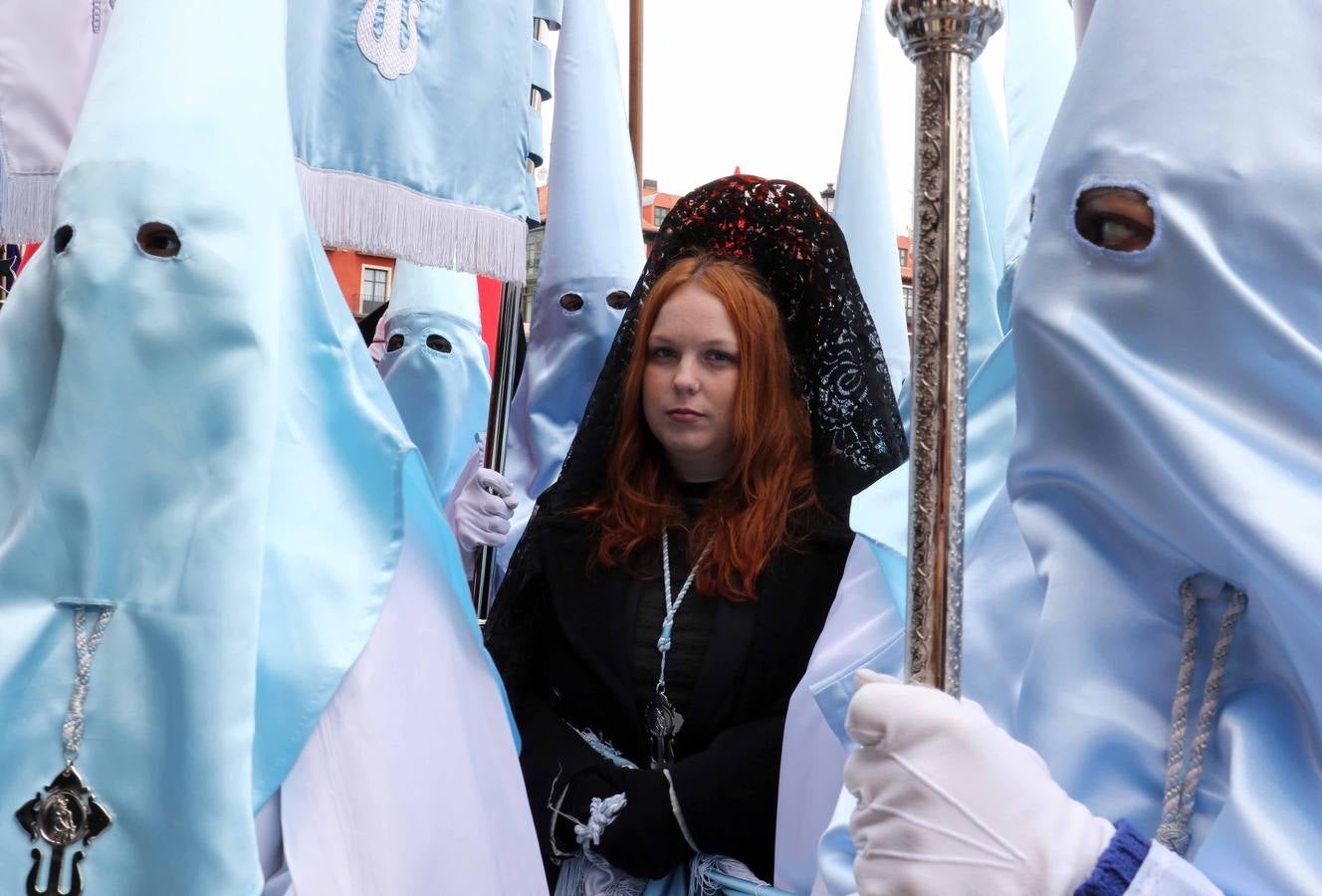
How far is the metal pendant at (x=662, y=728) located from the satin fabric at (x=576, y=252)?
5.53 ft

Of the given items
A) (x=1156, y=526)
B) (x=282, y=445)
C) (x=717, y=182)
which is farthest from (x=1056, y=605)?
(x=717, y=182)

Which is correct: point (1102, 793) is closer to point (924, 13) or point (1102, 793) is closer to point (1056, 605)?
point (1056, 605)

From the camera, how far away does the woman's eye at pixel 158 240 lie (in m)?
1.82

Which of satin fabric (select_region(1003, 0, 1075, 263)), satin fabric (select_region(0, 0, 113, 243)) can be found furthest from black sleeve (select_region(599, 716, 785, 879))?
satin fabric (select_region(1003, 0, 1075, 263))

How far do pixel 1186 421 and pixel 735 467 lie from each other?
1.41 meters

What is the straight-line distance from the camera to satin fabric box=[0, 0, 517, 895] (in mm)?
1738

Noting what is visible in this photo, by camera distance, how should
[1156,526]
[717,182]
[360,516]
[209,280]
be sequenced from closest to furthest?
[1156,526] → [209,280] → [360,516] → [717,182]

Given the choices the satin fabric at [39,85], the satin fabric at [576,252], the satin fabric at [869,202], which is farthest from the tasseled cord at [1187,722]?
the satin fabric at [869,202]

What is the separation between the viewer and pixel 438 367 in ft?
15.6

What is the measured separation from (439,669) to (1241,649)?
1088 mm

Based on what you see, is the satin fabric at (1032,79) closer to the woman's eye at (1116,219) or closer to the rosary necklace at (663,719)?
the rosary necklace at (663,719)

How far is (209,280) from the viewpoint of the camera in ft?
5.95

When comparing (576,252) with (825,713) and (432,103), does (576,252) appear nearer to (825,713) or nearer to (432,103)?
(432,103)

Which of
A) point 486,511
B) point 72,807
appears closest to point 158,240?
point 72,807
